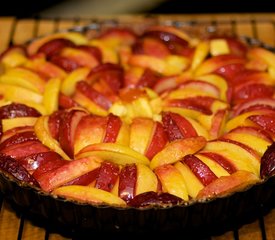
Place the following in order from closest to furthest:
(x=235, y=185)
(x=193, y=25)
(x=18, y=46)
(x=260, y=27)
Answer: (x=235, y=185) < (x=18, y=46) < (x=193, y=25) < (x=260, y=27)

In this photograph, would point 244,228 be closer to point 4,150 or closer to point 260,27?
point 4,150

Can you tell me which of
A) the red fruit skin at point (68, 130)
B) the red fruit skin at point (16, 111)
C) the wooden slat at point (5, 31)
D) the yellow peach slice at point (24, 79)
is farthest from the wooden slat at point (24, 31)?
the red fruit skin at point (68, 130)

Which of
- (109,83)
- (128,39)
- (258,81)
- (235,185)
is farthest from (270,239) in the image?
(128,39)

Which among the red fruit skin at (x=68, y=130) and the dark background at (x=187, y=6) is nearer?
the red fruit skin at (x=68, y=130)

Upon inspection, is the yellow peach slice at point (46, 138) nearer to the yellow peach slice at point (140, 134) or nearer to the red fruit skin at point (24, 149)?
the red fruit skin at point (24, 149)

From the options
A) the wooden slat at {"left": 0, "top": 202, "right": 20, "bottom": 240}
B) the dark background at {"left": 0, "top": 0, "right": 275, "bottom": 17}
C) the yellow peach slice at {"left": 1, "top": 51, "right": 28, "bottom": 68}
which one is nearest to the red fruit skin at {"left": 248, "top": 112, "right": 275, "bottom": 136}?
the wooden slat at {"left": 0, "top": 202, "right": 20, "bottom": 240}

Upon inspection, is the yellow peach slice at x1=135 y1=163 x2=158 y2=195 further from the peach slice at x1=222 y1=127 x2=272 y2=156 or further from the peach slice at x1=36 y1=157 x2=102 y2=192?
the peach slice at x1=222 y1=127 x2=272 y2=156

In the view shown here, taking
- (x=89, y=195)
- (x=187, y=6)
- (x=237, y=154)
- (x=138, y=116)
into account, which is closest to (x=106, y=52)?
(x=138, y=116)
